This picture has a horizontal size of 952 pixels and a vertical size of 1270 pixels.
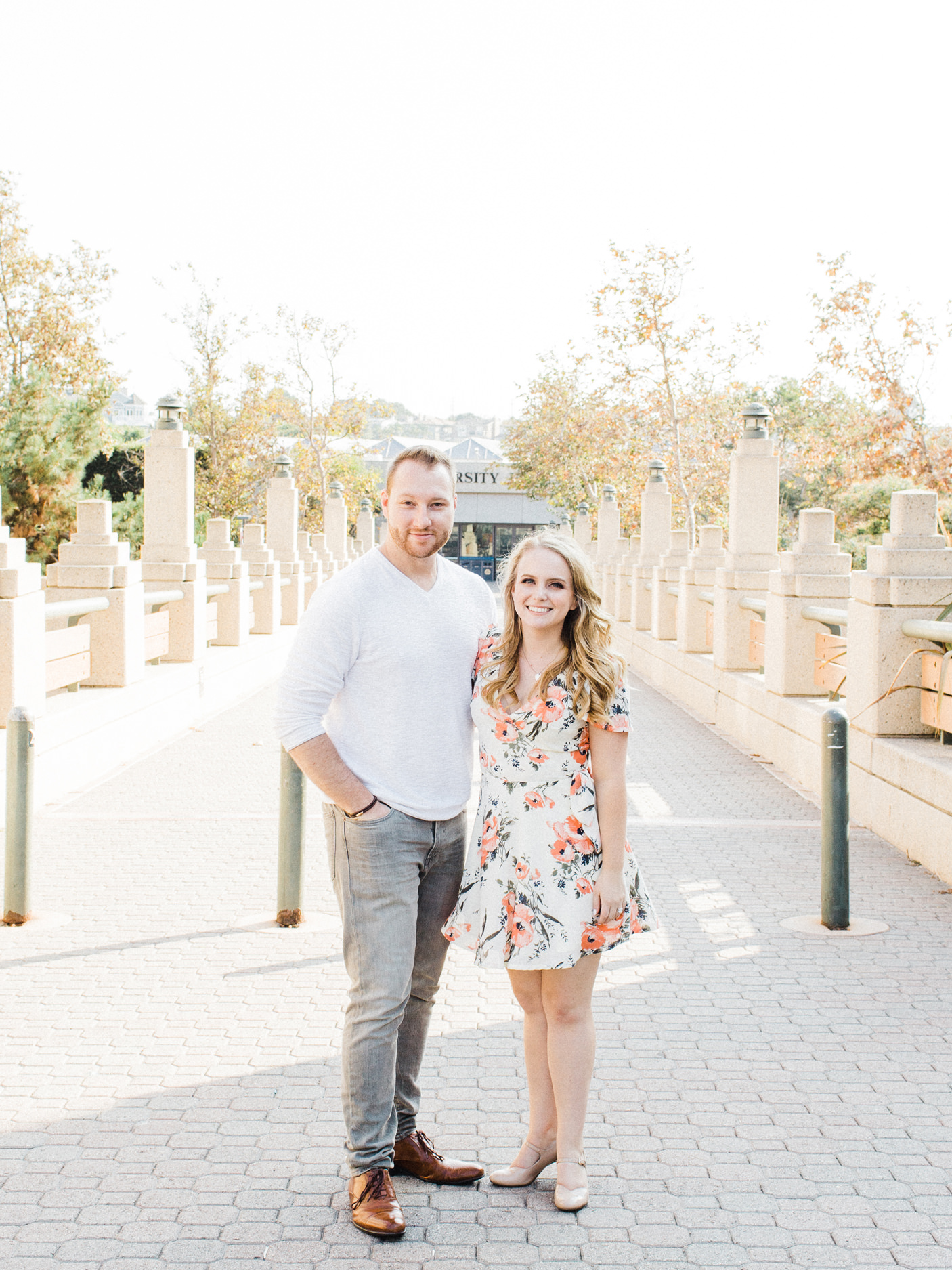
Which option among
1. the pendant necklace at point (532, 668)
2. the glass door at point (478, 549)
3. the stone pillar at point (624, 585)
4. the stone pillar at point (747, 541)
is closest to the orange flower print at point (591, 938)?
the pendant necklace at point (532, 668)

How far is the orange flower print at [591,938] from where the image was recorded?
3312 mm

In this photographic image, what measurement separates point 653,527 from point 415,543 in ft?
67.1

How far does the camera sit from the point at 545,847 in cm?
333

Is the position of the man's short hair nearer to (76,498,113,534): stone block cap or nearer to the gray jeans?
the gray jeans

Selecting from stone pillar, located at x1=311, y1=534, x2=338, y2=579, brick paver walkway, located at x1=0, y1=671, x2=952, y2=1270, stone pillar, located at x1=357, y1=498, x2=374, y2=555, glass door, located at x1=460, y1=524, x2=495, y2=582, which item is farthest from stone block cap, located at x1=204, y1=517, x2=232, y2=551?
glass door, located at x1=460, y1=524, x2=495, y2=582

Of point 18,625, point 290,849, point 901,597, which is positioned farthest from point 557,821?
point 18,625

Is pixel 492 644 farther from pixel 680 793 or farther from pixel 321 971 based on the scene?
pixel 680 793

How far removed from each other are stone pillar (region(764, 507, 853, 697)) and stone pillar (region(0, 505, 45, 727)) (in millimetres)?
5754

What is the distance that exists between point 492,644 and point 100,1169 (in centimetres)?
176

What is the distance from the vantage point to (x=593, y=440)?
35.7 meters

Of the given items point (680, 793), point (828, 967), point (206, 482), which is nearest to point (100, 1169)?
point (828, 967)

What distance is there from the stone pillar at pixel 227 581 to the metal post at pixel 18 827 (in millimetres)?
11083

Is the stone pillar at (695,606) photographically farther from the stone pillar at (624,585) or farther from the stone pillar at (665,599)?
the stone pillar at (624,585)

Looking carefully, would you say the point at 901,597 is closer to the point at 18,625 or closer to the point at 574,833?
the point at 574,833
